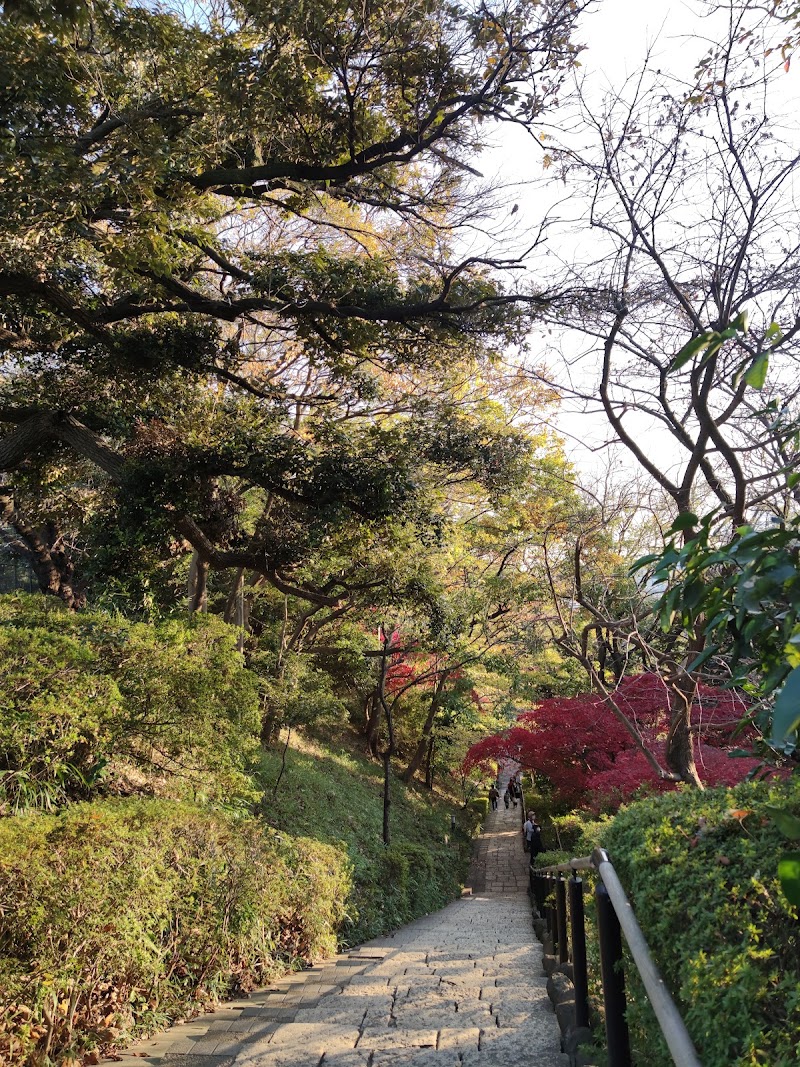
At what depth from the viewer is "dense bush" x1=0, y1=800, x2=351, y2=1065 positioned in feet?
12.0

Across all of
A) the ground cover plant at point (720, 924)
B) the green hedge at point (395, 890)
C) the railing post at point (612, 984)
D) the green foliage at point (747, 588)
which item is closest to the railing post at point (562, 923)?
the ground cover plant at point (720, 924)

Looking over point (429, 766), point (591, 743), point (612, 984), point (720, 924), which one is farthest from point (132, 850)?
point (429, 766)

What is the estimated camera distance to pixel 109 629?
6625 mm

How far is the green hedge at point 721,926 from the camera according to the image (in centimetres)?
153

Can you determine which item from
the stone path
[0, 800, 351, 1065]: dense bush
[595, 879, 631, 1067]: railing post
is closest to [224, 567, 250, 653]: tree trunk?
[0, 800, 351, 1065]: dense bush

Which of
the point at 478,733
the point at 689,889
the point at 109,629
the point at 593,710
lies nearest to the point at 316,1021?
the point at 689,889

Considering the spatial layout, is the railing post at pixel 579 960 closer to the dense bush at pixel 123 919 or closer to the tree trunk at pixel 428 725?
the dense bush at pixel 123 919

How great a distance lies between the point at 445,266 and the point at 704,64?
3.04 meters

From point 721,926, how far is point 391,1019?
314cm

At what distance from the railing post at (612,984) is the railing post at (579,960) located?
95 centimetres

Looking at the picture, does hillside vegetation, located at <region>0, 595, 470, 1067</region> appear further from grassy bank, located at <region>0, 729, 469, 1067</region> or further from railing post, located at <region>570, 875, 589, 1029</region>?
railing post, located at <region>570, 875, 589, 1029</region>

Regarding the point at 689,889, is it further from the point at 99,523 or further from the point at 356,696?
the point at 356,696

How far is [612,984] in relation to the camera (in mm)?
2426

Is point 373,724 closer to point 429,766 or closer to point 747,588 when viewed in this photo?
point 429,766
